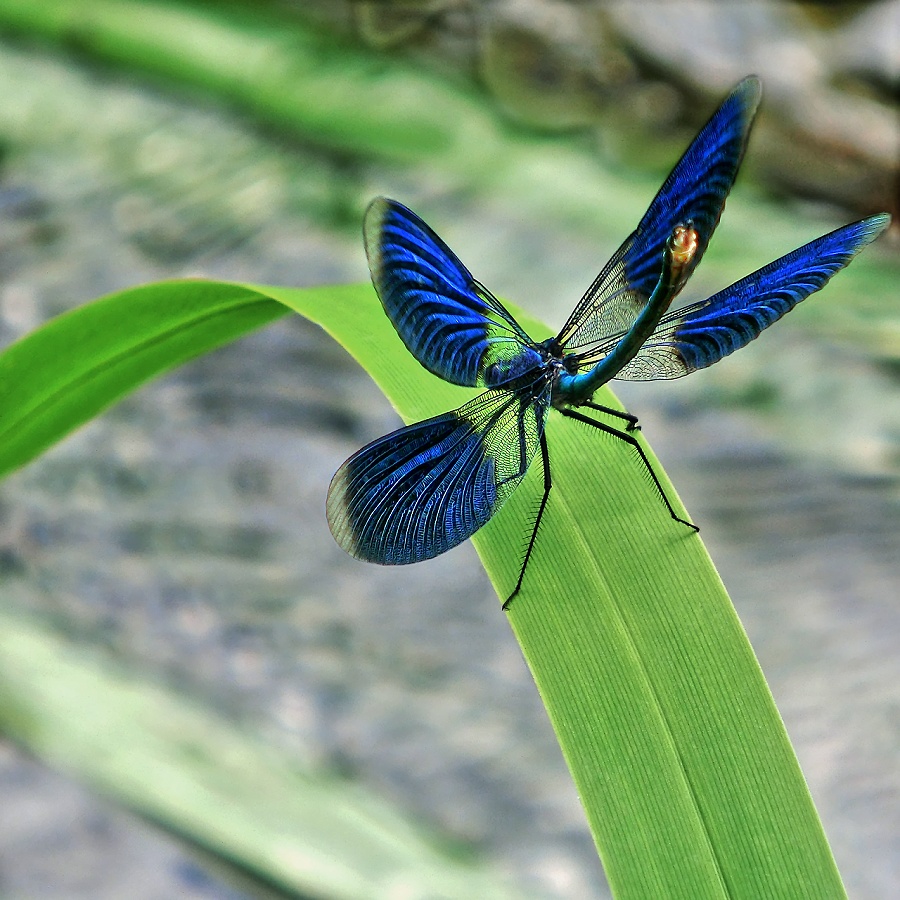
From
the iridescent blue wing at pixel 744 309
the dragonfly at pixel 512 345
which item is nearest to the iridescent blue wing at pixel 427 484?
the dragonfly at pixel 512 345

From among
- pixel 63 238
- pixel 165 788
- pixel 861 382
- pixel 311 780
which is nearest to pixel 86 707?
pixel 165 788

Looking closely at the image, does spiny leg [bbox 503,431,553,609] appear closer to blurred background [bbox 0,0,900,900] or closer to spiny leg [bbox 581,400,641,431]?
spiny leg [bbox 581,400,641,431]

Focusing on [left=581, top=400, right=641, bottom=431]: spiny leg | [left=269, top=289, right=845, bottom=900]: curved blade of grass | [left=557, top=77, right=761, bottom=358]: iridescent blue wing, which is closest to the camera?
[left=269, top=289, right=845, bottom=900]: curved blade of grass

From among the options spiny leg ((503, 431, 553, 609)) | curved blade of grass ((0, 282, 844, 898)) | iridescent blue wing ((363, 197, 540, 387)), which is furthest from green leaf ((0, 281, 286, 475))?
spiny leg ((503, 431, 553, 609))

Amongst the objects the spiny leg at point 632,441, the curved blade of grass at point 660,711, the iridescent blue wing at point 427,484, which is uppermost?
the spiny leg at point 632,441

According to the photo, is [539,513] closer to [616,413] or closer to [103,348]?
[616,413]

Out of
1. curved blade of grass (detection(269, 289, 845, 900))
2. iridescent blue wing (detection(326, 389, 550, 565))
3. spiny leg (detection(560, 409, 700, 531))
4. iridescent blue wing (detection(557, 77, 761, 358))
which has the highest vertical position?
iridescent blue wing (detection(557, 77, 761, 358))

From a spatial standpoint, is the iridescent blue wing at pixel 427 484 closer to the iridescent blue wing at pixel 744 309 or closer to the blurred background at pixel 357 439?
the iridescent blue wing at pixel 744 309

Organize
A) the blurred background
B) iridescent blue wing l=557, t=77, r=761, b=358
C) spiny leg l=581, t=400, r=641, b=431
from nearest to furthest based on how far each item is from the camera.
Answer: iridescent blue wing l=557, t=77, r=761, b=358 → spiny leg l=581, t=400, r=641, b=431 → the blurred background
